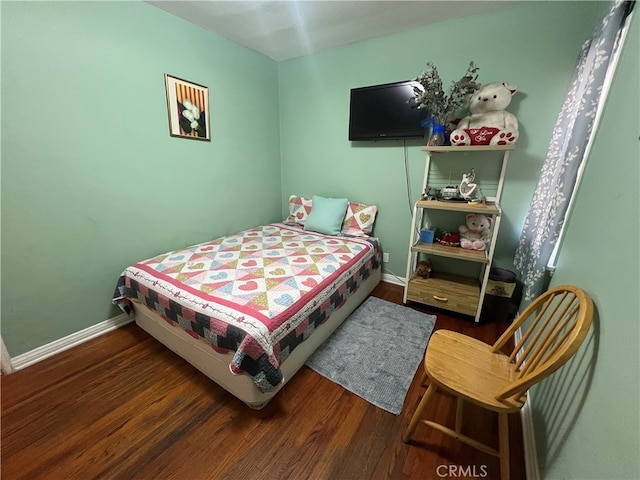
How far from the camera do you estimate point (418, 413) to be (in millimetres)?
1135

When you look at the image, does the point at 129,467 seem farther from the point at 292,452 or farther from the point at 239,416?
the point at 292,452

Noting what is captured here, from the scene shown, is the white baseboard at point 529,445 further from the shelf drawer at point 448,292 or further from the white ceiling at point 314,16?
the white ceiling at point 314,16

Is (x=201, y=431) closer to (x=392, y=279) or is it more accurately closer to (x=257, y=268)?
(x=257, y=268)

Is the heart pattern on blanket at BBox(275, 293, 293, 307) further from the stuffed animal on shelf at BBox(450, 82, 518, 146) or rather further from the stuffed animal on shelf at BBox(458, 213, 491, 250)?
the stuffed animal on shelf at BBox(450, 82, 518, 146)

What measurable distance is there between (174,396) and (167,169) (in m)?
1.70

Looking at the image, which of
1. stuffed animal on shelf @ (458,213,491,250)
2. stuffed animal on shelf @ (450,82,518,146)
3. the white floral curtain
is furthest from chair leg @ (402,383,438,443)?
stuffed animal on shelf @ (450,82,518,146)

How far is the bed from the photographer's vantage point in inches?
49.8

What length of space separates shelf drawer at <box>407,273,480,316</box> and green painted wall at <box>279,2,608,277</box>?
43 centimetres

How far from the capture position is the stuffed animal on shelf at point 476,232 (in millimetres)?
2086

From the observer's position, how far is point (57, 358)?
5.41 feet

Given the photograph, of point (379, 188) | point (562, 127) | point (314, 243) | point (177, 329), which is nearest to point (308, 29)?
point (379, 188)

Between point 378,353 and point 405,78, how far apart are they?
236 centimetres

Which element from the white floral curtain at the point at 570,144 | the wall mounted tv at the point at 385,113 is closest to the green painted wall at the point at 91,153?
the wall mounted tv at the point at 385,113

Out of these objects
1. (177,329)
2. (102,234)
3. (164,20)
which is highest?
(164,20)
